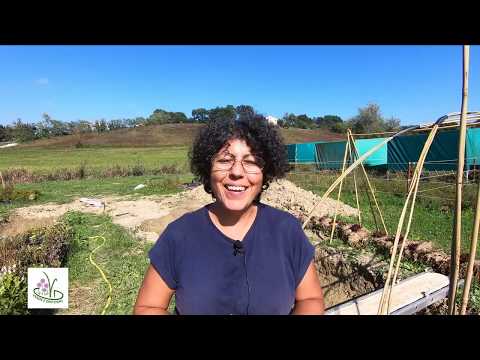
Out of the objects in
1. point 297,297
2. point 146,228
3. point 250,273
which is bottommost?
point 146,228

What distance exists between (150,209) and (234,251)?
7.60 m

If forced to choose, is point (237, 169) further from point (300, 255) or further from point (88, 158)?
point (88, 158)

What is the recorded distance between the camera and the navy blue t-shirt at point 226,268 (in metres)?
1.00

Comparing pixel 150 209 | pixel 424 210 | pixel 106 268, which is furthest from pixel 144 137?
pixel 106 268

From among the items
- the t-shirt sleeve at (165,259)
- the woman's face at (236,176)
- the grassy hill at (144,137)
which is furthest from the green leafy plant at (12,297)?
the grassy hill at (144,137)

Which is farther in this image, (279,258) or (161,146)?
(161,146)

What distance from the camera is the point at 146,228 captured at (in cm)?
626

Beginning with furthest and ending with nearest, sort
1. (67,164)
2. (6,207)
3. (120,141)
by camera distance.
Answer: (120,141)
(67,164)
(6,207)

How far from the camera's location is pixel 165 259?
1.01m

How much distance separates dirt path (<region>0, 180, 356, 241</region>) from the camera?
6586 mm

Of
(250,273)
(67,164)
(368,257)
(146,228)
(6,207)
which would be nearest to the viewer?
(250,273)
